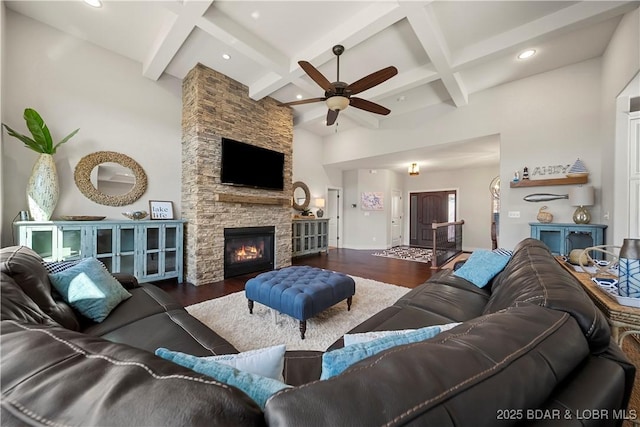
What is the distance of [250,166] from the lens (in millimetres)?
4254

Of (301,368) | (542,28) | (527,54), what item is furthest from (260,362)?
(527,54)

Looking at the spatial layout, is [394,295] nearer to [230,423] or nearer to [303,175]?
[230,423]

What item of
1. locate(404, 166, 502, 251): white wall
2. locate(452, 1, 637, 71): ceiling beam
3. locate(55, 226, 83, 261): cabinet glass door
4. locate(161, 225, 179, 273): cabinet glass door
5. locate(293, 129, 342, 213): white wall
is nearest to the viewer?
locate(452, 1, 637, 71): ceiling beam

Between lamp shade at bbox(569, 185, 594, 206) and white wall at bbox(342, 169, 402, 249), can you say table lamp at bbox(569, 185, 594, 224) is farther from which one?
white wall at bbox(342, 169, 402, 249)

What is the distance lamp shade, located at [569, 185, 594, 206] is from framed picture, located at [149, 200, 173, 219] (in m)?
5.98

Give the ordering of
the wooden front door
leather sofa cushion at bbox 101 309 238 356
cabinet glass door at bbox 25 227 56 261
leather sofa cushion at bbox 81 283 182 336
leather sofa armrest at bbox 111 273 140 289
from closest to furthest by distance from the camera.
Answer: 1. leather sofa cushion at bbox 101 309 238 356
2. leather sofa cushion at bbox 81 283 182 336
3. leather sofa armrest at bbox 111 273 140 289
4. cabinet glass door at bbox 25 227 56 261
5. the wooden front door

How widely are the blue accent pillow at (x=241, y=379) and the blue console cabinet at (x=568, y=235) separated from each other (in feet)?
14.5

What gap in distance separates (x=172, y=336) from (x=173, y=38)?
334cm

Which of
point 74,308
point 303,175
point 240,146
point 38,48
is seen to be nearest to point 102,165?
point 38,48

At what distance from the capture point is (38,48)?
287 centimetres

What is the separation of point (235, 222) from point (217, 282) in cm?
102

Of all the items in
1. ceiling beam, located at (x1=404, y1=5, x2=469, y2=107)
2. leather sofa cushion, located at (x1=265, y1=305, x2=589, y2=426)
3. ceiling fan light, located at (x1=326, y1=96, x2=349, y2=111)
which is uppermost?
ceiling beam, located at (x1=404, y1=5, x2=469, y2=107)

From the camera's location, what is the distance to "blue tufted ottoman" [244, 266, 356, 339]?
6.63 feet

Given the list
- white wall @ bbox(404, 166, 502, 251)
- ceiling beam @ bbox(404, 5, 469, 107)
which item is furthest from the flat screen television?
white wall @ bbox(404, 166, 502, 251)
